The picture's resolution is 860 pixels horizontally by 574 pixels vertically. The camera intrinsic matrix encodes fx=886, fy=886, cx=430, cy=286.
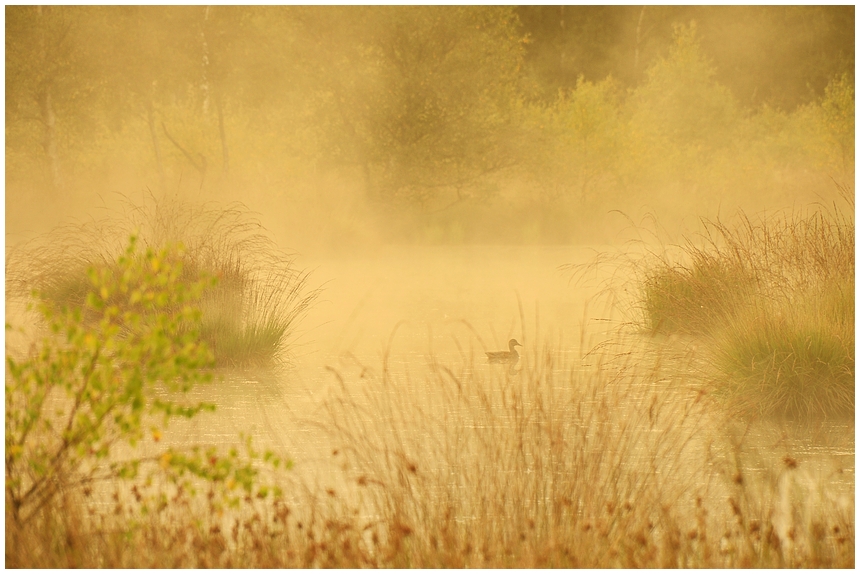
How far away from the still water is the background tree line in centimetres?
430

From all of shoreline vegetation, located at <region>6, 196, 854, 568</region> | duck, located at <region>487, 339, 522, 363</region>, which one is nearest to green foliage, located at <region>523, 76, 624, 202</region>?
duck, located at <region>487, 339, 522, 363</region>

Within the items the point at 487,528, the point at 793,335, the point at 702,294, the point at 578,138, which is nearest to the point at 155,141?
the point at 578,138

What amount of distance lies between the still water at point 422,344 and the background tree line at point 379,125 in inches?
169

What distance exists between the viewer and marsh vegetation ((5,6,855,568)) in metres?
2.54

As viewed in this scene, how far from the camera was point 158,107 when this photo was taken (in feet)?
66.5

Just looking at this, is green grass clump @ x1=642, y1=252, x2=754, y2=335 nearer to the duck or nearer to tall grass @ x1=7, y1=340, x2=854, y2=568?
the duck

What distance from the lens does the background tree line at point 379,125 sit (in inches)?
685

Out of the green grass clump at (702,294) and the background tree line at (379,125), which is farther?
the background tree line at (379,125)

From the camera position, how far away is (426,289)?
10.2 metres

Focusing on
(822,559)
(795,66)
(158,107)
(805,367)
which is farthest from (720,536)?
(795,66)

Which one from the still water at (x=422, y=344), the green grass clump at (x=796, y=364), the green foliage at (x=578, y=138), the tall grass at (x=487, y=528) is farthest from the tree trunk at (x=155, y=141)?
the tall grass at (x=487, y=528)

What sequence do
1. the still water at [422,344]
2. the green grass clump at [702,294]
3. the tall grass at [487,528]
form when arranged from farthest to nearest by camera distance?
the green grass clump at [702,294] → the still water at [422,344] → the tall grass at [487,528]

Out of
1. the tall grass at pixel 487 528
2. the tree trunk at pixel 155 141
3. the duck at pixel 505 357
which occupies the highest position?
the tree trunk at pixel 155 141

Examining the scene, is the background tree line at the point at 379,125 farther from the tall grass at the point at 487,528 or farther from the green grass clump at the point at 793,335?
the tall grass at the point at 487,528
